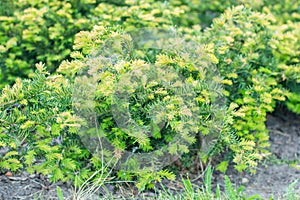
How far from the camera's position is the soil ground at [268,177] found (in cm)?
280

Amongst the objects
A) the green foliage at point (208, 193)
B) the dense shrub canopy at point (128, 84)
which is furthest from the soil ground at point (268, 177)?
the green foliage at point (208, 193)

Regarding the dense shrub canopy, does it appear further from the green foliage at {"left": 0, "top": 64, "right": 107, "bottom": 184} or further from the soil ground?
the soil ground

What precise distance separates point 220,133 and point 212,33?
0.77 meters

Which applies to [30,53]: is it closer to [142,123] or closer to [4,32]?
[4,32]

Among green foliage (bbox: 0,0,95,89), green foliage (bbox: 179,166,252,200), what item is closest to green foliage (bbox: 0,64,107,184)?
green foliage (bbox: 179,166,252,200)

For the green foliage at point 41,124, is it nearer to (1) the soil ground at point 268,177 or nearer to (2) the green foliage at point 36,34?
(1) the soil ground at point 268,177

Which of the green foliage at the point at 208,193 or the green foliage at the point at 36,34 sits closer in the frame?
the green foliage at the point at 208,193

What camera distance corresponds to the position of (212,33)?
3.18 m

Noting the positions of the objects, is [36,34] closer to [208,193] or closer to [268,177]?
[208,193]

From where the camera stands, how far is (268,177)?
3.21 metres

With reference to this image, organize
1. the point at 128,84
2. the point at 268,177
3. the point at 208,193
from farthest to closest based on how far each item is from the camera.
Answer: the point at 268,177 → the point at 208,193 → the point at 128,84

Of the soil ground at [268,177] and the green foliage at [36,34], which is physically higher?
the green foliage at [36,34]

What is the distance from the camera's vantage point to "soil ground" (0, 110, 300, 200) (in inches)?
110

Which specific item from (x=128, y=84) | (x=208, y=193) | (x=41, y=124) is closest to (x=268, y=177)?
(x=208, y=193)
